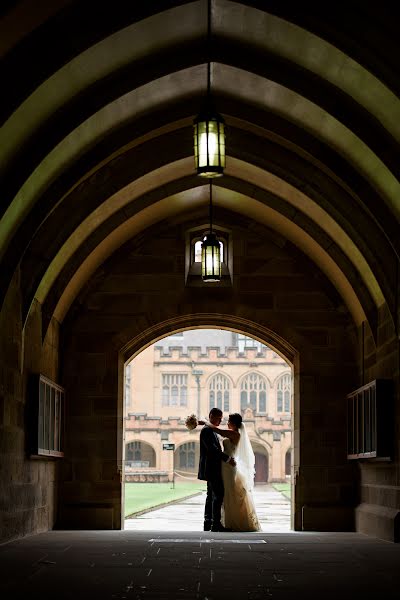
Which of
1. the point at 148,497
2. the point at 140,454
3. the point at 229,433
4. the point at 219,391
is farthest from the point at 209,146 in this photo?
the point at 219,391

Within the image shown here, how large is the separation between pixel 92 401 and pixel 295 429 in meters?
2.79

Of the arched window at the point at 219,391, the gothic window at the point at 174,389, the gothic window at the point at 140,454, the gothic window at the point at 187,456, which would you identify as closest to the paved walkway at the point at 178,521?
the gothic window at the point at 140,454

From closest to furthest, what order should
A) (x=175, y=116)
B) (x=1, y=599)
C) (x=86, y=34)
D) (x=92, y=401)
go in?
(x=1, y=599)
(x=86, y=34)
(x=175, y=116)
(x=92, y=401)

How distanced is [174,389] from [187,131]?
58338 millimetres

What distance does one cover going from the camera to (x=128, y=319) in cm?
1402

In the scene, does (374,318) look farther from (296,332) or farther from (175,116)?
(175,116)

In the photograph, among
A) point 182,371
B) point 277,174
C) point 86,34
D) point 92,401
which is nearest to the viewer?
point 86,34

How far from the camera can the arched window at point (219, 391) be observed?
6869 centimetres

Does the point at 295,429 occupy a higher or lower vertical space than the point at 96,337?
lower

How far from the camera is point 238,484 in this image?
12.5 metres

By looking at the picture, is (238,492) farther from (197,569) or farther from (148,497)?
(148,497)

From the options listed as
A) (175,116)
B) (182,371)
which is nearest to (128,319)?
(175,116)

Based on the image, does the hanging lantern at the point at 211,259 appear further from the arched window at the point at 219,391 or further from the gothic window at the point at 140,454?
the arched window at the point at 219,391

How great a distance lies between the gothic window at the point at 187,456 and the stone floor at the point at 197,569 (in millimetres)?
55226
